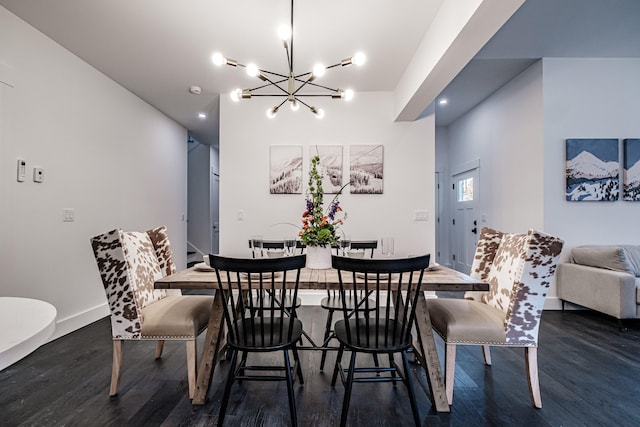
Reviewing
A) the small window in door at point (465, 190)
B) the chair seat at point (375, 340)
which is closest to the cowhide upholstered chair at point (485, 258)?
the chair seat at point (375, 340)

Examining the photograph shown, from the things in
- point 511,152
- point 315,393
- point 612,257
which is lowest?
point 315,393

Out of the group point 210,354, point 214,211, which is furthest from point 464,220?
point 214,211

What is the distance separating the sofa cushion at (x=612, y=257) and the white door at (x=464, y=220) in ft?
5.34

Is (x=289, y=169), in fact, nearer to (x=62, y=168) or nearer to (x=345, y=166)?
(x=345, y=166)

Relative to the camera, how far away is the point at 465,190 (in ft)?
16.9

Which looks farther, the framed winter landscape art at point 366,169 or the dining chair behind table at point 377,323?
the framed winter landscape art at point 366,169

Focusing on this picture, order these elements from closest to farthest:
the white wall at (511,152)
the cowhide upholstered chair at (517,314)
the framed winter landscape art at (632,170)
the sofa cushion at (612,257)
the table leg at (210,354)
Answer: the cowhide upholstered chair at (517,314), the table leg at (210,354), the sofa cushion at (612,257), the framed winter landscape art at (632,170), the white wall at (511,152)

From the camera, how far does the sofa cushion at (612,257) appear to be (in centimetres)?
282

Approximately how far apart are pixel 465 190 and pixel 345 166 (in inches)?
105

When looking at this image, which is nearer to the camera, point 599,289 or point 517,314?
point 517,314

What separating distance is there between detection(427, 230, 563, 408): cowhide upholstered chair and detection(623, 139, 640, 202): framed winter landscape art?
2.72 meters

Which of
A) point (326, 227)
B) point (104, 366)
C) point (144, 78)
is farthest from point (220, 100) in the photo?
point (104, 366)

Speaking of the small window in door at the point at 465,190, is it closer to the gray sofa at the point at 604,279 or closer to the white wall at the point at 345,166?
the white wall at the point at 345,166

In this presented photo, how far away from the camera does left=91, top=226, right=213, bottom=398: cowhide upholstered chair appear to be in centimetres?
161
